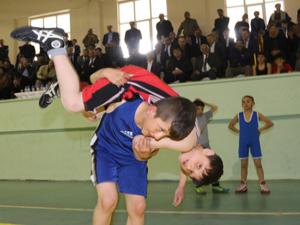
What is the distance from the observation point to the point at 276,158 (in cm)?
1020

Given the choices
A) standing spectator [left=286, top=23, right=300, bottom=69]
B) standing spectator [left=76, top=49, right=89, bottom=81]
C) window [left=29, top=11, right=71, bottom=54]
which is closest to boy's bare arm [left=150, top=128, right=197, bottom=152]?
standing spectator [left=286, top=23, right=300, bottom=69]

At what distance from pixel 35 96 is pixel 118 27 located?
781 cm

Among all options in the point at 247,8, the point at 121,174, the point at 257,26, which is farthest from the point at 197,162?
the point at 247,8

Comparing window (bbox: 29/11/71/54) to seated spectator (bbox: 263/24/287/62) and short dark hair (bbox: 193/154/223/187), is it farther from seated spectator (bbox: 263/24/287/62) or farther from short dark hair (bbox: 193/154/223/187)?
short dark hair (bbox: 193/154/223/187)

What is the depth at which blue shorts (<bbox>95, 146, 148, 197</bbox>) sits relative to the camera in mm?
4344

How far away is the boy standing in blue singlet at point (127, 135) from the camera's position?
11.3ft

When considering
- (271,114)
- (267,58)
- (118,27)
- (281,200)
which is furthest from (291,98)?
(118,27)

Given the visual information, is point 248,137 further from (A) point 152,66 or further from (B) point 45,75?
(B) point 45,75

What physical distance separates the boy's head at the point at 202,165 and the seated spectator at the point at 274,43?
854 cm

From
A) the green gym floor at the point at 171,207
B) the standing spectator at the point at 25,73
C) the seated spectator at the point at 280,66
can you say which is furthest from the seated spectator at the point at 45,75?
the seated spectator at the point at 280,66

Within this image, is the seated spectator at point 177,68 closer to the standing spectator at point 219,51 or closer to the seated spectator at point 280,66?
the standing spectator at point 219,51

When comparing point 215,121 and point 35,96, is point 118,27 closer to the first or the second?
point 35,96

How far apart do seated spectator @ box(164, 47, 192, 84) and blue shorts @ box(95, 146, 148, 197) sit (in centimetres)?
846

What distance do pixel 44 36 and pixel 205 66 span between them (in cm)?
911
